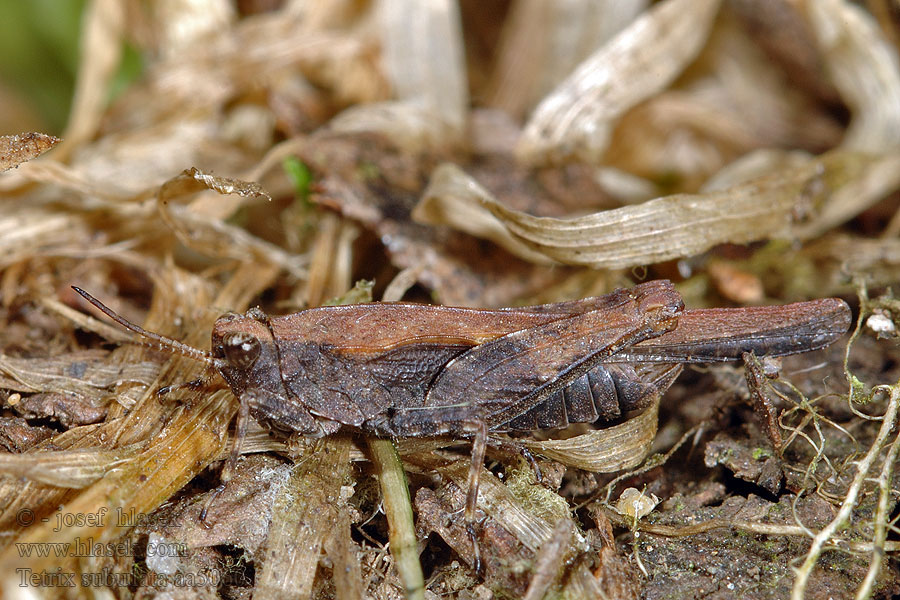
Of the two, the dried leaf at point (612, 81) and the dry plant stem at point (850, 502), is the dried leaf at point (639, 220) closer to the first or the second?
the dried leaf at point (612, 81)

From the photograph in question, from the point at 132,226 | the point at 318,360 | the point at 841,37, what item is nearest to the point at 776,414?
the point at 318,360

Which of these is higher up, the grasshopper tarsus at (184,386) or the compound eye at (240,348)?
the compound eye at (240,348)

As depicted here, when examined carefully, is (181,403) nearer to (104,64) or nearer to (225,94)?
(225,94)

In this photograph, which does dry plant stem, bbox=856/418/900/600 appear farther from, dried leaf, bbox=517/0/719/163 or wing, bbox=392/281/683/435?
dried leaf, bbox=517/0/719/163

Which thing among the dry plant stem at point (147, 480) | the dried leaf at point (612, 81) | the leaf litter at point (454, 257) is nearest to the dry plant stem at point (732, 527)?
the leaf litter at point (454, 257)

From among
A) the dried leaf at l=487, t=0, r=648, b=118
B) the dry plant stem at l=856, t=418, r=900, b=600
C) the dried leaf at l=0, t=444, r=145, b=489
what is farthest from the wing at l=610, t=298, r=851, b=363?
the dried leaf at l=487, t=0, r=648, b=118

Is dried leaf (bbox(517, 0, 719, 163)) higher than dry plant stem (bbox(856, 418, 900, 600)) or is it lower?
higher

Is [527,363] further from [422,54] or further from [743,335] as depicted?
[422,54]
